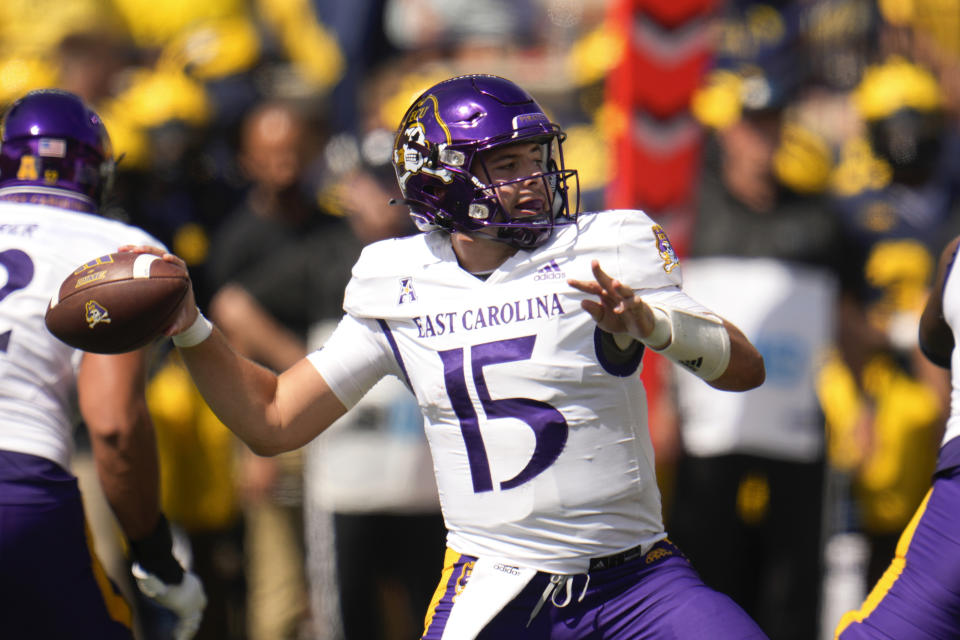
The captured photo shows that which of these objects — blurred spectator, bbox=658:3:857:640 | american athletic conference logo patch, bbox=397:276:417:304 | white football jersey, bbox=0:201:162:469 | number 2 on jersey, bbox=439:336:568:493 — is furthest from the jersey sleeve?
blurred spectator, bbox=658:3:857:640

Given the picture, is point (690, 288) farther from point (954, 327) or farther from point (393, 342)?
point (393, 342)

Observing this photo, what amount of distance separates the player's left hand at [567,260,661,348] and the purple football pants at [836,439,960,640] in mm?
901

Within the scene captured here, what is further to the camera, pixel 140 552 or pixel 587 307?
pixel 140 552

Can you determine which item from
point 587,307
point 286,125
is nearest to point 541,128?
point 587,307

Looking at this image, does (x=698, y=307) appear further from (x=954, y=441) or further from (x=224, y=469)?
(x=224, y=469)

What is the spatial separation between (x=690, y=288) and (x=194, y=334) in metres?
2.76

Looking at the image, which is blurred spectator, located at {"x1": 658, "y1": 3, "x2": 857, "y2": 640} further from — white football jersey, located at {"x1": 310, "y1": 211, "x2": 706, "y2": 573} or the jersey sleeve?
the jersey sleeve

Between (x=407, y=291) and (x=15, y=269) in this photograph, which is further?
(x=15, y=269)

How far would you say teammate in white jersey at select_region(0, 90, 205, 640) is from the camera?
341 cm

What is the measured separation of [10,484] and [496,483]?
1253 mm

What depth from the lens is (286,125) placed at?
6258 mm

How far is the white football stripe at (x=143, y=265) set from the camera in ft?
10.3

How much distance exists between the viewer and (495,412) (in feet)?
10.4

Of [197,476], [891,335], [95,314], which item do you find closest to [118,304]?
[95,314]
